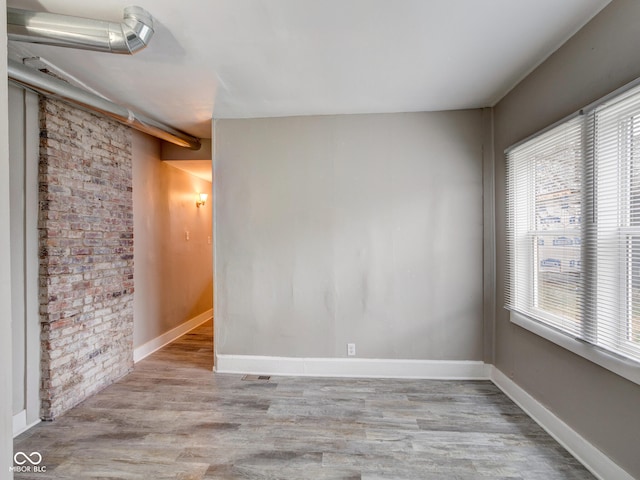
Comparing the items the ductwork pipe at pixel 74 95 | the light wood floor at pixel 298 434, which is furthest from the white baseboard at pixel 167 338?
the ductwork pipe at pixel 74 95

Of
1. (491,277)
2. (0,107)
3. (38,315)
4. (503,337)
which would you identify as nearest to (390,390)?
(503,337)

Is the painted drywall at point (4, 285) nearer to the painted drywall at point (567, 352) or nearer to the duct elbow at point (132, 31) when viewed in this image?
the duct elbow at point (132, 31)

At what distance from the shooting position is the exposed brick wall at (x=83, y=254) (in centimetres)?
236

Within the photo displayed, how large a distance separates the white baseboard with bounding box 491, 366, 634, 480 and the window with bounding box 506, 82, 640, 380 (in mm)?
603

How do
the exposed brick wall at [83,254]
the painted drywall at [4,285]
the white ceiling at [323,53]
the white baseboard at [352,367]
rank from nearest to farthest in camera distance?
the painted drywall at [4,285] → the white ceiling at [323,53] → the exposed brick wall at [83,254] → the white baseboard at [352,367]

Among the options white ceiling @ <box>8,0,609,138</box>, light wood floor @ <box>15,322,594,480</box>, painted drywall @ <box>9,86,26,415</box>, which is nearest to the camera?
white ceiling @ <box>8,0,609,138</box>

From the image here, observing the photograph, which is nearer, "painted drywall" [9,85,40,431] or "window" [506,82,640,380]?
"window" [506,82,640,380]

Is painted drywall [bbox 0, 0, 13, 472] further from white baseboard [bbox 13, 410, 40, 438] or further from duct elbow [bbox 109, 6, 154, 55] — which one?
white baseboard [bbox 13, 410, 40, 438]

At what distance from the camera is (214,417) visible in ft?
7.89

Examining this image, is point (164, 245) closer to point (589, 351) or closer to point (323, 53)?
point (323, 53)

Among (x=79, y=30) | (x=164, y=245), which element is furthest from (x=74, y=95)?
(x=164, y=245)

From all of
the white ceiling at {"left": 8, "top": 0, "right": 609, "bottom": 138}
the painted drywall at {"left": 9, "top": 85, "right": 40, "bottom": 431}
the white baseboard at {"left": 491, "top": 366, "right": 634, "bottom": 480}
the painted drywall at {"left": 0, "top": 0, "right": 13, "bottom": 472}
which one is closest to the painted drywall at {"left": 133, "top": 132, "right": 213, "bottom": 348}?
the white ceiling at {"left": 8, "top": 0, "right": 609, "bottom": 138}

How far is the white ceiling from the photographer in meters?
1.67

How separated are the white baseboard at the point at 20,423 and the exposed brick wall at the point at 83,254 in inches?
4.6
